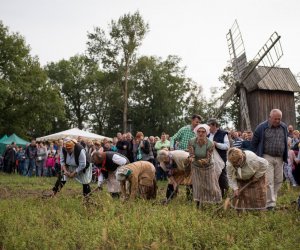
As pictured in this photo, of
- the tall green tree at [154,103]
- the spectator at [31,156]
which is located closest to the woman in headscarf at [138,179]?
the spectator at [31,156]

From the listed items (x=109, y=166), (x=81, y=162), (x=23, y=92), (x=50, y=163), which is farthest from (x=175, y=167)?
(x=23, y=92)

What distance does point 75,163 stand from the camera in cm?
896

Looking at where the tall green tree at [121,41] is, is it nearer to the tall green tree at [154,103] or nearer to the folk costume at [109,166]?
the tall green tree at [154,103]

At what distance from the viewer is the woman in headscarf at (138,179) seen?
8.18m

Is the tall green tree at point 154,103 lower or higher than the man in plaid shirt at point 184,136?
higher

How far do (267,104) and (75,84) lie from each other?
115ft

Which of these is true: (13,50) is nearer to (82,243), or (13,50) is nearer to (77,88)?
(77,88)

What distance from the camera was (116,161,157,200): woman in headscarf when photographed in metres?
8.18

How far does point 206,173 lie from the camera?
297 inches

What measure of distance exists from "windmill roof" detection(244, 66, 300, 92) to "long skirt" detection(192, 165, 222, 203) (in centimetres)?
1833

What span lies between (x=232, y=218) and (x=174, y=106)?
41.9 metres

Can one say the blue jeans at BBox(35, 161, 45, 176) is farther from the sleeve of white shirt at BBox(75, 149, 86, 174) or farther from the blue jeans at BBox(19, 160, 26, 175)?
the sleeve of white shirt at BBox(75, 149, 86, 174)

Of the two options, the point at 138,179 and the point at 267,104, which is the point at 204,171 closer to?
the point at 138,179

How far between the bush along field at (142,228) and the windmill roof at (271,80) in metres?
18.9
